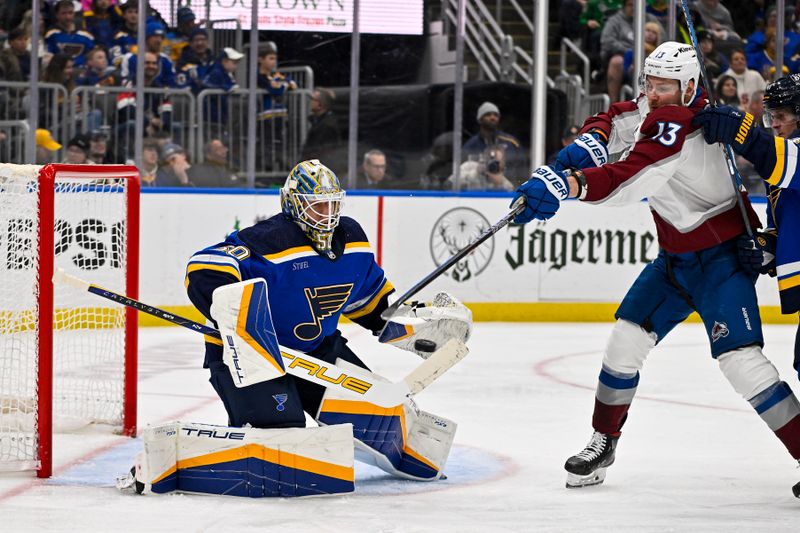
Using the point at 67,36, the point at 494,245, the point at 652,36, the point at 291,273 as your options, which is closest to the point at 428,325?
the point at 291,273

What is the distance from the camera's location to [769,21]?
8.41 m

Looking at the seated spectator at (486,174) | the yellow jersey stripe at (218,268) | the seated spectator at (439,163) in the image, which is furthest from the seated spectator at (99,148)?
the yellow jersey stripe at (218,268)

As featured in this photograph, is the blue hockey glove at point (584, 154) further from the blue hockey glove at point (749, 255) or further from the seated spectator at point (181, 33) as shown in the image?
the seated spectator at point (181, 33)

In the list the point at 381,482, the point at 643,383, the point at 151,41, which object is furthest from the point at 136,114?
the point at 381,482

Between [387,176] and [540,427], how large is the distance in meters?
3.53

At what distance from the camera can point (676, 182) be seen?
10.8ft

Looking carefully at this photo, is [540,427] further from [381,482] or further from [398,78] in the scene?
[398,78]

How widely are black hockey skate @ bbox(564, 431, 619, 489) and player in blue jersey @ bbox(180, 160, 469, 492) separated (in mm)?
346

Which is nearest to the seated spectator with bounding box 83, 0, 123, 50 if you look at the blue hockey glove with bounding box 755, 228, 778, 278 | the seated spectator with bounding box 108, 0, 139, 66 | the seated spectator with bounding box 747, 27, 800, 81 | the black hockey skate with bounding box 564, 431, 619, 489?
the seated spectator with bounding box 108, 0, 139, 66

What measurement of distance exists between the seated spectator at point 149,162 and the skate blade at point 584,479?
430 cm

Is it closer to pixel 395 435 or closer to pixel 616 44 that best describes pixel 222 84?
pixel 616 44

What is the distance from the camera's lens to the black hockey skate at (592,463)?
11.2ft

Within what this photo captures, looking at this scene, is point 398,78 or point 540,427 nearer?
point 540,427

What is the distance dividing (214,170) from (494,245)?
164 cm
